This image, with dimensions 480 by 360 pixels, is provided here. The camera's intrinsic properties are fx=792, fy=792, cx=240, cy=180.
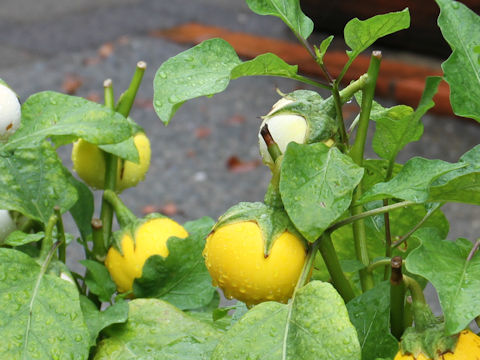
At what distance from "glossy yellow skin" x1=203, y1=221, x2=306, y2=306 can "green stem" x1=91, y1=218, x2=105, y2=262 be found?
314mm

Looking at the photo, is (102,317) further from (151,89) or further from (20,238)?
(151,89)

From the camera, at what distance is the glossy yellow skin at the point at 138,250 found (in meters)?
0.89

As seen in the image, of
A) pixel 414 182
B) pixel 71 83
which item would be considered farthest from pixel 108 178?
pixel 71 83

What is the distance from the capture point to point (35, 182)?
0.80 meters

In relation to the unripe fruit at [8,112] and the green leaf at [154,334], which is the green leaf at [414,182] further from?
the unripe fruit at [8,112]

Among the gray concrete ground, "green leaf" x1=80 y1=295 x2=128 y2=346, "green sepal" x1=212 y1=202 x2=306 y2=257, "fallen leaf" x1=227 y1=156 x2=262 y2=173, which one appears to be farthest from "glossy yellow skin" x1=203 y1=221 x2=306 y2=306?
"fallen leaf" x1=227 y1=156 x2=262 y2=173

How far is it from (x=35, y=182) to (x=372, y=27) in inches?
14.9

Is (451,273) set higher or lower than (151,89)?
higher

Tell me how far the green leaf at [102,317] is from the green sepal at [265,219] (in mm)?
213

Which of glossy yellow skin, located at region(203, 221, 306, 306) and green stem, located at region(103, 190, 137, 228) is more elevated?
glossy yellow skin, located at region(203, 221, 306, 306)

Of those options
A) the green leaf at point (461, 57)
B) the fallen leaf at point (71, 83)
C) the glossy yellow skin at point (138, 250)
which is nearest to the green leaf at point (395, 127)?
the green leaf at point (461, 57)

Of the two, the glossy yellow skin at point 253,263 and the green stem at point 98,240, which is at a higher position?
the glossy yellow skin at point 253,263

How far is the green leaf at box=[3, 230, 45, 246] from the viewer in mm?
777

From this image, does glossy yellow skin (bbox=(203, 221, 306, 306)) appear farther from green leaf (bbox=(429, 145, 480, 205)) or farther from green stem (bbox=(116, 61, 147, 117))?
green stem (bbox=(116, 61, 147, 117))
